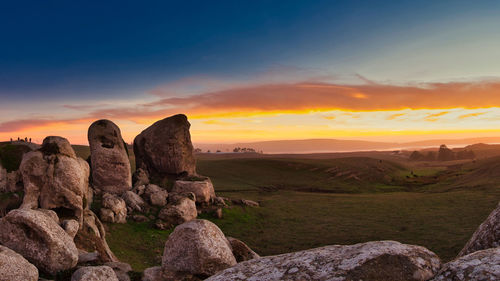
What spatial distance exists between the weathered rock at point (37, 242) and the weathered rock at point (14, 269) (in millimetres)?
1755

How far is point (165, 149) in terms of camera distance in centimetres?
4778

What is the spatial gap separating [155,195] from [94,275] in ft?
87.1

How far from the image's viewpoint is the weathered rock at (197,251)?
1340 centimetres

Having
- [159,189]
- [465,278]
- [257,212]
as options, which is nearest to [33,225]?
[465,278]

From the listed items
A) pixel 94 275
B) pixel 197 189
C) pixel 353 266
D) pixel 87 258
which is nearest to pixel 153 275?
pixel 94 275

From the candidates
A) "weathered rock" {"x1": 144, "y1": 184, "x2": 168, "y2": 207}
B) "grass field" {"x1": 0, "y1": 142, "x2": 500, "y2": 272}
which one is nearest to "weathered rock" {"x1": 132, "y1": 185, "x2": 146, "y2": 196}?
"weathered rock" {"x1": 144, "y1": 184, "x2": 168, "y2": 207}

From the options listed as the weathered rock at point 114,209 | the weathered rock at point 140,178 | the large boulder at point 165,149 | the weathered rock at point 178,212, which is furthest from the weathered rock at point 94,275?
the large boulder at point 165,149

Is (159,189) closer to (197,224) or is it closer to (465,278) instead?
(197,224)

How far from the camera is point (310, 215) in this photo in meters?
44.2

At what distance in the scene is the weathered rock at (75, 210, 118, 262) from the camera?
22039mm

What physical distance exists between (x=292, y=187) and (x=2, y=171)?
56447mm

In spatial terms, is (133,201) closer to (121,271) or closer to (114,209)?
(114,209)

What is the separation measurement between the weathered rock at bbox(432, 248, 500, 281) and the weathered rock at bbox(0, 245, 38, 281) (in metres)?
13.9

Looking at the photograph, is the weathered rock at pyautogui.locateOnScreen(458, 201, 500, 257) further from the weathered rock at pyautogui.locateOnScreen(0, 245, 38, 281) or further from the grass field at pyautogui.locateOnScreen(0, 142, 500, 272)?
the grass field at pyautogui.locateOnScreen(0, 142, 500, 272)
